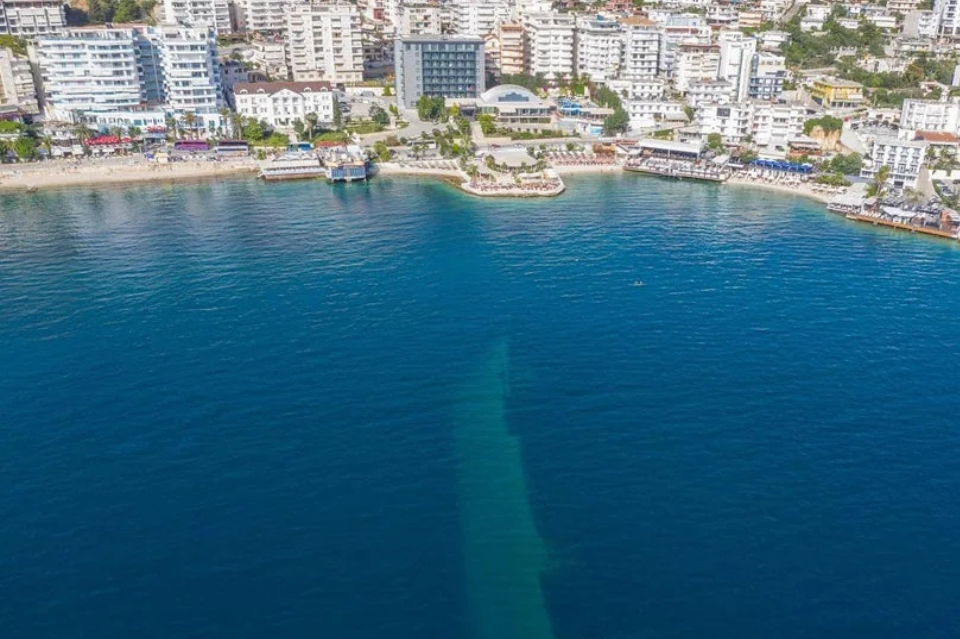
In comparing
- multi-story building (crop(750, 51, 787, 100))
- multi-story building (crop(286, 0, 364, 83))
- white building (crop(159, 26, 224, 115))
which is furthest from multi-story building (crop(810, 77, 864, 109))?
white building (crop(159, 26, 224, 115))

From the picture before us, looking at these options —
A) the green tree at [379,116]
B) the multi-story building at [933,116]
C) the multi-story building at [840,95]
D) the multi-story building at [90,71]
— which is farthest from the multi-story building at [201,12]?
the multi-story building at [933,116]

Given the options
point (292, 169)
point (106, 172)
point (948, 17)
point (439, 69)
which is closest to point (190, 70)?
point (106, 172)

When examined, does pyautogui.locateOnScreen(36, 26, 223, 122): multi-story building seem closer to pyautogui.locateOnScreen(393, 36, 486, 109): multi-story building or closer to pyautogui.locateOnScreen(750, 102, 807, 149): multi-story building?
pyautogui.locateOnScreen(393, 36, 486, 109): multi-story building

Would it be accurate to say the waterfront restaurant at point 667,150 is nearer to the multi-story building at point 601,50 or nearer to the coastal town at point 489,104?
the coastal town at point 489,104

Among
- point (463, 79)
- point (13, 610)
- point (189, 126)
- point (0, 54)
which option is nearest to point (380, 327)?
point (13, 610)

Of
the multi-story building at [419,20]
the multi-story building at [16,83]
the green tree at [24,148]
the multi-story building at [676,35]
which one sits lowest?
the green tree at [24,148]

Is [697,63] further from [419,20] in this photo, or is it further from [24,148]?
[24,148]
